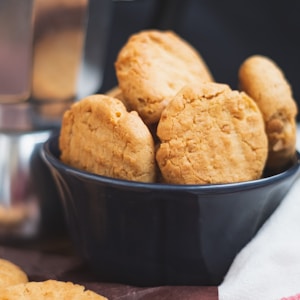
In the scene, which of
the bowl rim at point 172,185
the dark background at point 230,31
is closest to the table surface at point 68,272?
the bowl rim at point 172,185

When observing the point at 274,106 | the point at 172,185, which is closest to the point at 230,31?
the point at 274,106

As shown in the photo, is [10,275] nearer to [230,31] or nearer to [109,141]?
[109,141]

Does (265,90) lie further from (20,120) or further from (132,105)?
(20,120)

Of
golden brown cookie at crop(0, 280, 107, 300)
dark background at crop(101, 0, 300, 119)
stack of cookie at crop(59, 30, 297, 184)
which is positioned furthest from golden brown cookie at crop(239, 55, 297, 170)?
dark background at crop(101, 0, 300, 119)

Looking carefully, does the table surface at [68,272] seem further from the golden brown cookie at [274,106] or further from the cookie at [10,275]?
the golden brown cookie at [274,106]

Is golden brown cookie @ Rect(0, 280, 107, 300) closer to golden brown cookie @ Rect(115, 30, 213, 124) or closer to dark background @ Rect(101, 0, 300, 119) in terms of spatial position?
golden brown cookie @ Rect(115, 30, 213, 124)

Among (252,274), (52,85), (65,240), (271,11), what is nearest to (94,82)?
(52,85)
